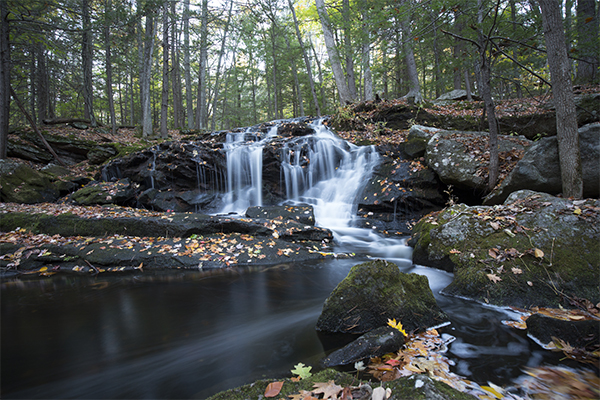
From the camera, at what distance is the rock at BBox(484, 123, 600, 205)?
17.8 ft

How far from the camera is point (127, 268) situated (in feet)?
19.2

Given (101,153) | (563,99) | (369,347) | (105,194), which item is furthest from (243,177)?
(369,347)

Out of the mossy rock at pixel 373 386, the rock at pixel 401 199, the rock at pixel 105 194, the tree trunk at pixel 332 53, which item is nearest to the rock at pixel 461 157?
the rock at pixel 401 199

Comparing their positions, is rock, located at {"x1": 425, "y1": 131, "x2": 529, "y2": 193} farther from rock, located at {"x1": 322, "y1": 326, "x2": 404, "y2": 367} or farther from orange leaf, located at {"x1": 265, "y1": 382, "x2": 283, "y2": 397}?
orange leaf, located at {"x1": 265, "y1": 382, "x2": 283, "y2": 397}

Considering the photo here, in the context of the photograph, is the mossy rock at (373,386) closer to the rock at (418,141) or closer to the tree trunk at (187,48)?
the rock at (418,141)

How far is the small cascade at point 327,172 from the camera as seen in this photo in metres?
10.0

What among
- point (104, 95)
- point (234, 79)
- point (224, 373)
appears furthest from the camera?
point (234, 79)

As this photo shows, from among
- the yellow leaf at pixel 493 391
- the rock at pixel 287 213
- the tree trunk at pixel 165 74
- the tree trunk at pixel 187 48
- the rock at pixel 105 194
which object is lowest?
the yellow leaf at pixel 493 391

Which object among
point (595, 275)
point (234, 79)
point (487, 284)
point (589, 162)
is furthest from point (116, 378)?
point (234, 79)

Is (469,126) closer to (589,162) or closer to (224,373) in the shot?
(589,162)

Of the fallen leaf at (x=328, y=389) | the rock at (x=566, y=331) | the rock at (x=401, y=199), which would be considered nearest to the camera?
the fallen leaf at (x=328, y=389)

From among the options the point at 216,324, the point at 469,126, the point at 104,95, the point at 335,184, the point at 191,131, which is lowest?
the point at 216,324

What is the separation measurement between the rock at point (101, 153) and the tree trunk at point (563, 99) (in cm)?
1662

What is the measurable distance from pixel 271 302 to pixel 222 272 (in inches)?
65.3
